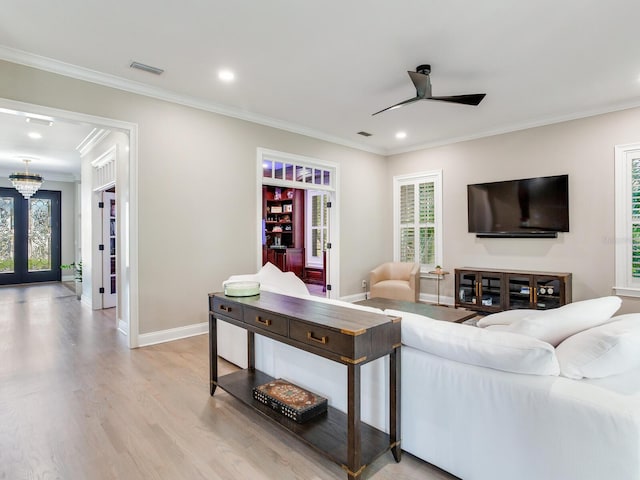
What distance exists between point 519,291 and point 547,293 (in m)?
0.34

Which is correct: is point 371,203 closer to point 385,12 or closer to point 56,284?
point 385,12

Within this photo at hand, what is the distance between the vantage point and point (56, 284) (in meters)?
8.76

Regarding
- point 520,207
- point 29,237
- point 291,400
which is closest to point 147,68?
point 291,400

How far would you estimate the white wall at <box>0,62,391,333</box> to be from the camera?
11.6ft

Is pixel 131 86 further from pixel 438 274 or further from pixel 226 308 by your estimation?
pixel 438 274

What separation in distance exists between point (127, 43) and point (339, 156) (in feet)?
12.3

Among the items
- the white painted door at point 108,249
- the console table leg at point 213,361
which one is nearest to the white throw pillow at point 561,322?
the console table leg at point 213,361

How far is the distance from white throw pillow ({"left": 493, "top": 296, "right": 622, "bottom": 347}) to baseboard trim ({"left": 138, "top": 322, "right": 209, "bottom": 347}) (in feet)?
11.7

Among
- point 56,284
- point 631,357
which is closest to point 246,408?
point 631,357

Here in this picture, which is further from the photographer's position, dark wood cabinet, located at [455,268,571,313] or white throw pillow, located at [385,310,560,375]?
dark wood cabinet, located at [455,268,571,313]

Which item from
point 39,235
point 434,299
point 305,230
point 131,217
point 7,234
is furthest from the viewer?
point 305,230

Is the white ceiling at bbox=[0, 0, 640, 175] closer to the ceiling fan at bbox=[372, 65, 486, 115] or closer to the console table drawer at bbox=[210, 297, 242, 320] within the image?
the ceiling fan at bbox=[372, 65, 486, 115]

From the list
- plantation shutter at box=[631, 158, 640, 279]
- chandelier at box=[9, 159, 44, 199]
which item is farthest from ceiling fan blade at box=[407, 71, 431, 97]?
chandelier at box=[9, 159, 44, 199]

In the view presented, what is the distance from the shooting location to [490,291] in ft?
17.7
